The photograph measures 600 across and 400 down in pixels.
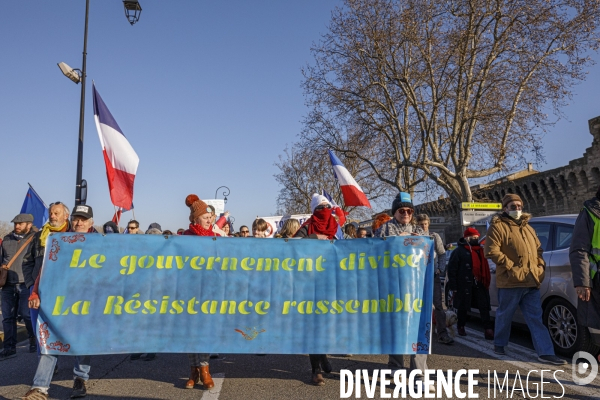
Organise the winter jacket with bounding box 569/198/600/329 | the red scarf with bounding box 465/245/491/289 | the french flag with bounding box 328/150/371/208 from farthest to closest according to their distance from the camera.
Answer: the french flag with bounding box 328/150/371/208 < the red scarf with bounding box 465/245/491/289 < the winter jacket with bounding box 569/198/600/329

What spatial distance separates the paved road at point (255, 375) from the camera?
4.70m

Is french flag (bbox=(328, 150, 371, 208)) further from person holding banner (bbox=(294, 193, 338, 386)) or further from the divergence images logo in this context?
the divergence images logo

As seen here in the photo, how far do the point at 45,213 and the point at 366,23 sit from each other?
1691 cm

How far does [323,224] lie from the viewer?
548cm

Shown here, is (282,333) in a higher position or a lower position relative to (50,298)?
lower

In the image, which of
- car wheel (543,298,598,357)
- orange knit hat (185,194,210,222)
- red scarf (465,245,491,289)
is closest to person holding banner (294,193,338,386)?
orange knit hat (185,194,210,222)

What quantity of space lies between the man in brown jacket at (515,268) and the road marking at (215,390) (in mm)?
3001

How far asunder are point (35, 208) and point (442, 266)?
8.56 metres

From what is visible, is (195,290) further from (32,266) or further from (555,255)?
(555,255)

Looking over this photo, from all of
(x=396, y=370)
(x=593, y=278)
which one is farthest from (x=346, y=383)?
(x=593, y=278)

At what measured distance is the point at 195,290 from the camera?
4.80m

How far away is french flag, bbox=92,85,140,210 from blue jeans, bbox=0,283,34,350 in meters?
1.69

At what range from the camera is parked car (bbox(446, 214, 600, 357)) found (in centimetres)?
585

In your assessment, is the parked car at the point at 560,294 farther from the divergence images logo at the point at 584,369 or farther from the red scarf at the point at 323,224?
the red scarf at the point at 323,224
